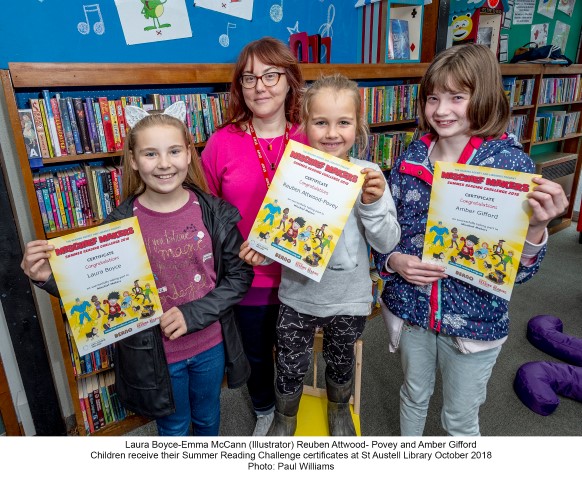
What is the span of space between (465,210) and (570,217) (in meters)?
4.91

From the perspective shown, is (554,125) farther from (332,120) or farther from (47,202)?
(47,202)

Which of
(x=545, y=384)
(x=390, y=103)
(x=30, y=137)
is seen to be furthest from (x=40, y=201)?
(x=545, y=384)

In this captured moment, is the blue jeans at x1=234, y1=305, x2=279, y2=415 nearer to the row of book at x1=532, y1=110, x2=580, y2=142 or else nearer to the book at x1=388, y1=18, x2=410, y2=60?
the book at x1=388, y1=18, x2=410, y2=60

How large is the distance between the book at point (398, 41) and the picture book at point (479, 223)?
210 centimetres

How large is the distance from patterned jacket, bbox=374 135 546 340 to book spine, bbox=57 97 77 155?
53.7 inches

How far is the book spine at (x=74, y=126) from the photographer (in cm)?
174

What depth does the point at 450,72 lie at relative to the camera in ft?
3.92

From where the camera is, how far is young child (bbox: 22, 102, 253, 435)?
126 centimetres

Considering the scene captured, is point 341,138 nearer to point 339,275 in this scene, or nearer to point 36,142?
point 339,275

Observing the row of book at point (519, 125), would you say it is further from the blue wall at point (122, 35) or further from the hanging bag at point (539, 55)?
the blue wall at point (122, 35)

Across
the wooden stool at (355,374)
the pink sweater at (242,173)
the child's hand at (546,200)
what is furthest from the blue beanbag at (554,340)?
the pink sweater at (242,173)

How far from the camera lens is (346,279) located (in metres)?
1.38

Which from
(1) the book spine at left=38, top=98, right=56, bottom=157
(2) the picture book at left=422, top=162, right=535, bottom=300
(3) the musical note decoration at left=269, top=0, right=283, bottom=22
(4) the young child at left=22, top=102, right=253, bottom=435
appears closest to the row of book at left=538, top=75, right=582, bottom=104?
(3) the musical note decoration at left=269, top=0, right=283, bottom=22

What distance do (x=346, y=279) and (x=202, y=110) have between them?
1265 millimetres
